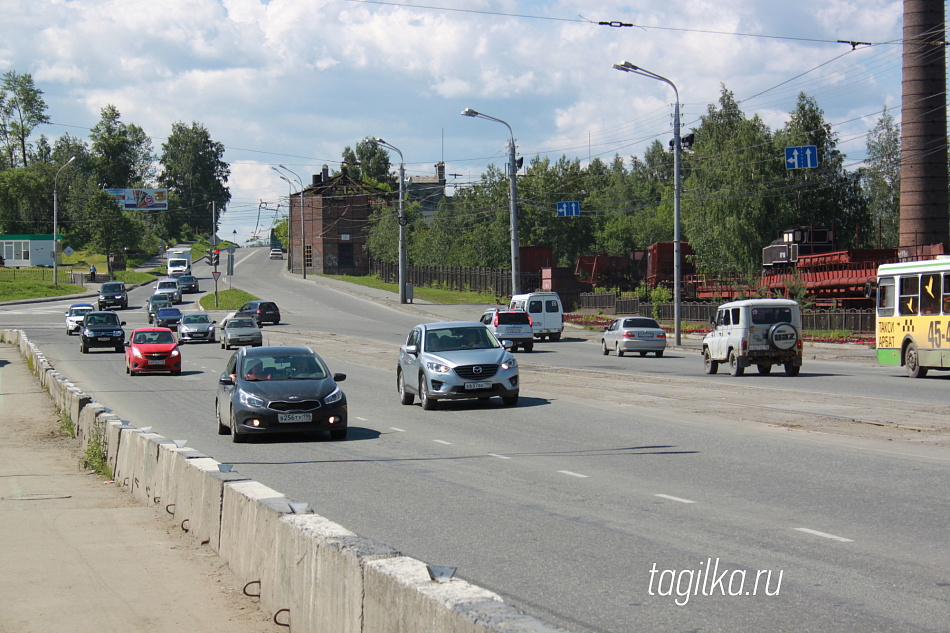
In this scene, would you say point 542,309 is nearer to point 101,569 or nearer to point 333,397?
point 333,397

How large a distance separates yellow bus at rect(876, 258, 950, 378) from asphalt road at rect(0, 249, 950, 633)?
139cm

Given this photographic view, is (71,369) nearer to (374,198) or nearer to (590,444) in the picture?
(590,444)

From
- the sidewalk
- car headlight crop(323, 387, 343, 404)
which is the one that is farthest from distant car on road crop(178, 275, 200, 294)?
the sidewalk

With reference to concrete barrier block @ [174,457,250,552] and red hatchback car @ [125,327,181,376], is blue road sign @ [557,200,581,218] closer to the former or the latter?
red hatchback car @ [125,327,181,376]

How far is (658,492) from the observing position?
9.80 metres

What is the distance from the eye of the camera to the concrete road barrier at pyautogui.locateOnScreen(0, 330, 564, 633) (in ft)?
13.3

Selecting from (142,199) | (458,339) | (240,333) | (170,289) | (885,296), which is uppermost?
(142,199)

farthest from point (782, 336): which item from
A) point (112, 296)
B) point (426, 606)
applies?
point (112, 296)

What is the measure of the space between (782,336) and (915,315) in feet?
11.2

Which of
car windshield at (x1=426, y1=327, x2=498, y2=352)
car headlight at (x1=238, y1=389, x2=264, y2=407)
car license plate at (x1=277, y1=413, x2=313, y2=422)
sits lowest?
car license plate at (x1=277, y1=413, x2=313, y2=422)

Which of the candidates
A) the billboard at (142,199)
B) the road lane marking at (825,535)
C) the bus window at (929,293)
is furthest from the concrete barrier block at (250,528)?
the billboard at (142,199)

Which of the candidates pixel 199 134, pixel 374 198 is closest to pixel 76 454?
pixel 374 198

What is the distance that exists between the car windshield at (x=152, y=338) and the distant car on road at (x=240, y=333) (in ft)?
27.5

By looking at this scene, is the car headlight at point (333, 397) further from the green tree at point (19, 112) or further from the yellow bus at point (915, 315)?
the green tree at point (19, 112)
